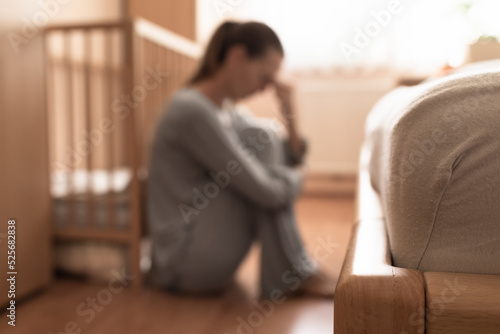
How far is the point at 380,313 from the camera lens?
406mm

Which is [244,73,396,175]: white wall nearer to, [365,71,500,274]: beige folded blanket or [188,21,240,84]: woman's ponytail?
[188,21,240,84]: woman's ponytail

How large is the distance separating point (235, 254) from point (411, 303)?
102 centimetres

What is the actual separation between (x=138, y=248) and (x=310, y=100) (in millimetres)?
1790

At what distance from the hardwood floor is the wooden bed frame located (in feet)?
2.51

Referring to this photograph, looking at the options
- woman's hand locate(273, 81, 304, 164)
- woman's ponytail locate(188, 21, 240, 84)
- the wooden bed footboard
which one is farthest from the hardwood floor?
the wooden bed footboard

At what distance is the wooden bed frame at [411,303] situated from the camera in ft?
1.33

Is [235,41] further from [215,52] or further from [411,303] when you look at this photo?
[411,303]

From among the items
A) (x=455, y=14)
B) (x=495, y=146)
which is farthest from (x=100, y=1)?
(x=495, y=146)

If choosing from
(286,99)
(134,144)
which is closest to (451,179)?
(134,144)

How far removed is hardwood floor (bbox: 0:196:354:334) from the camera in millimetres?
1157

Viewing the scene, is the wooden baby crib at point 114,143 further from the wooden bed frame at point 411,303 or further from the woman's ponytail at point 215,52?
the wooden bed frame at point 411,303

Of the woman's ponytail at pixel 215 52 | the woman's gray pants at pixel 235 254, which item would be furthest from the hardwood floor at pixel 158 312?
the woman's ponytail at pixel 215 52

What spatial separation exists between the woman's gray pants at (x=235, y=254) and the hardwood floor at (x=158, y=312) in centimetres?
5

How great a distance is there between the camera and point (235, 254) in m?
1.40
